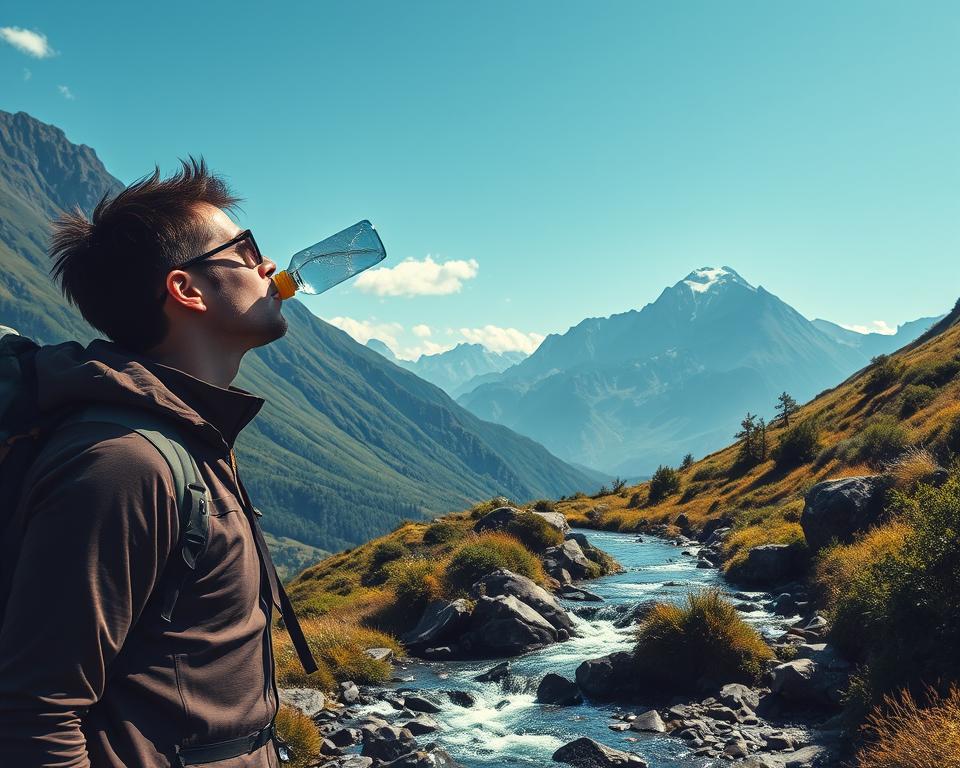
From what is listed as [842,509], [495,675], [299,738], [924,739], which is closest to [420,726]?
[299,738]

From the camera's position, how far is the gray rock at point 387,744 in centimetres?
1204

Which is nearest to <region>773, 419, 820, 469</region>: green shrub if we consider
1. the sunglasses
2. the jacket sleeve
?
the sunglasses

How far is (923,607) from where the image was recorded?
10062mm

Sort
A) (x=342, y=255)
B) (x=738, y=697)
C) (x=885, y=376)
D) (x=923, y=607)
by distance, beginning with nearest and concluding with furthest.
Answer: (x=342, y=255), (x=923, y=607), (x=738, y=697), (x=885, y=376)

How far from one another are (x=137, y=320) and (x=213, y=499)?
37.7 inches

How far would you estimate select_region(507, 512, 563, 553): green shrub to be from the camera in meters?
32.1

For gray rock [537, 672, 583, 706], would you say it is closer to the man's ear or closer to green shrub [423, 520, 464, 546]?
the man's ear

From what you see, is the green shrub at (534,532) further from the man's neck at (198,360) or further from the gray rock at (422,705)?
the man's neck at (198,360)

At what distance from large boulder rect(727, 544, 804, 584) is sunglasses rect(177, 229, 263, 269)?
82.1 ft

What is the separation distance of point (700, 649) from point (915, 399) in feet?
87.0

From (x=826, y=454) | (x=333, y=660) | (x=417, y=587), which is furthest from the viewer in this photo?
(x=826, y=454)

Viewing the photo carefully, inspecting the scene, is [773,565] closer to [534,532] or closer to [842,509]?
[842,509]

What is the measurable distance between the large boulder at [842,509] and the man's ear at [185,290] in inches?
867

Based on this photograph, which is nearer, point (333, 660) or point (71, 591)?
point (71, 591)
